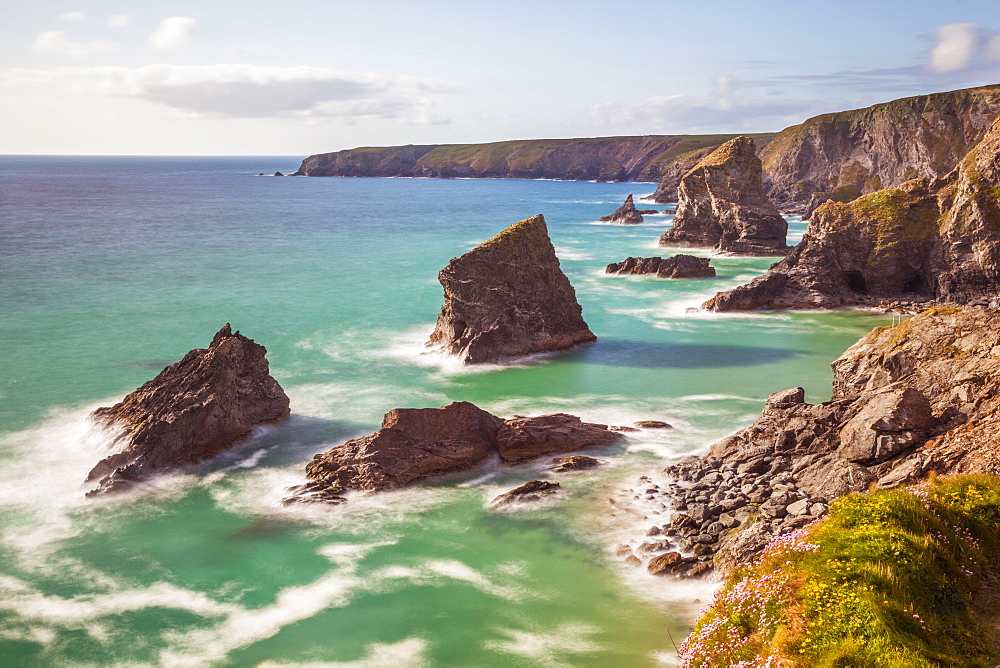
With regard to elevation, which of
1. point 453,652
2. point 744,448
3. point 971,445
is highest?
point 971,445

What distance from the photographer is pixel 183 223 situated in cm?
13400

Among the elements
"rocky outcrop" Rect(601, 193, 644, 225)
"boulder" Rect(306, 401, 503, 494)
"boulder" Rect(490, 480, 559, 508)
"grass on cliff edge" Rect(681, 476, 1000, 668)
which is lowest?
"boulder" Rect(490, 480, 559, 508)

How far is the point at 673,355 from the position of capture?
1869 inches

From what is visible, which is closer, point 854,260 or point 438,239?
point 854,260

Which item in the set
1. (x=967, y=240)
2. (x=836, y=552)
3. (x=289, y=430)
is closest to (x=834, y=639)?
(x=836, y=552)

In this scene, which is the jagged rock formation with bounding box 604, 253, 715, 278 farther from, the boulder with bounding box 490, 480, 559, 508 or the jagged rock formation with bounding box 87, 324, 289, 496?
the boulder with bounding box 490, 480, 559, 508

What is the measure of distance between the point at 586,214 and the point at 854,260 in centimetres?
9047

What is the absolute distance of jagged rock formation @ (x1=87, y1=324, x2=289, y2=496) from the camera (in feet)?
97.2

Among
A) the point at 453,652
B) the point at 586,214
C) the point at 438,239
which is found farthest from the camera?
the point at 586,214

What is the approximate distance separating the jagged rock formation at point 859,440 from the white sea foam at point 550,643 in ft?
14.1

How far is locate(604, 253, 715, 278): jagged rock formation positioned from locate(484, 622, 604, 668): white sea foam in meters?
58.0

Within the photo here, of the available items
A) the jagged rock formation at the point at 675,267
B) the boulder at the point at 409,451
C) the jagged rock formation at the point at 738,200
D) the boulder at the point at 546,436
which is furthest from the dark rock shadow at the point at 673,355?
the jagged rock formation at the point at 738,200

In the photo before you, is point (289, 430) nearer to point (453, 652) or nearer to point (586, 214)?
point (453, 652)

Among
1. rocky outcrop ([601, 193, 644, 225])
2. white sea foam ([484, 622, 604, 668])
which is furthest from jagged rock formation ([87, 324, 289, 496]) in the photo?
rocky outcrop ([601, 193, 644, 225])
